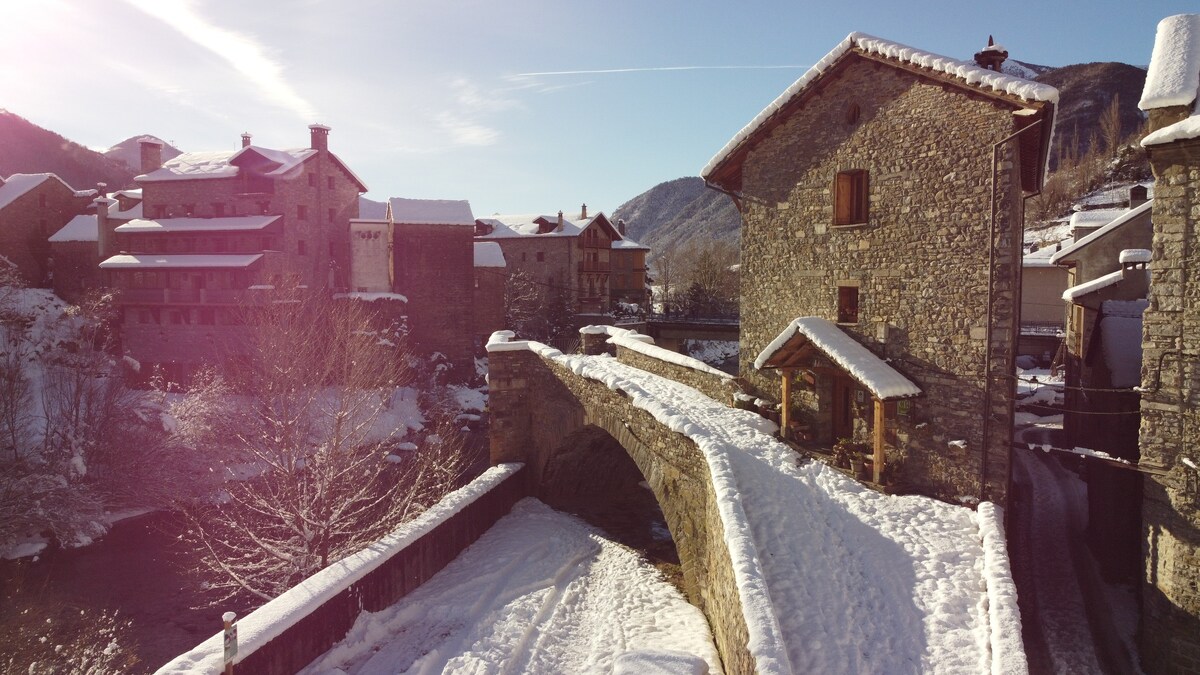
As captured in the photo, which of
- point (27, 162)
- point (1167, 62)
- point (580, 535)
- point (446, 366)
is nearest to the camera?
point (1167, 62)

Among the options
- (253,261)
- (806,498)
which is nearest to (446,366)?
(253,261)

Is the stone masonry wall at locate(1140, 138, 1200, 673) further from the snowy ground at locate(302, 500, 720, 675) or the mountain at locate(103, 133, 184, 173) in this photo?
the mountain at locate(103, 133, 184, 173)

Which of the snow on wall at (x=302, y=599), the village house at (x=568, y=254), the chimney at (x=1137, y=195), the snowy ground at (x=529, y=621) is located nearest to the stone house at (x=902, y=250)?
the snowy ground at (x=529, y=621)

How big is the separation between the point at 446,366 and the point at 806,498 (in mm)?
27070

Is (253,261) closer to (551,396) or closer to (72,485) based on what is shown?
(72,485)

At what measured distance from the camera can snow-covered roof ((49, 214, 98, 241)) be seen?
37719 mm

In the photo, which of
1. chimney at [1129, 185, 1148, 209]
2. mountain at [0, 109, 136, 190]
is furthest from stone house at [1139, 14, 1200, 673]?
mountain at [0, 109, 136, 190]

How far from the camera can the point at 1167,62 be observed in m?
10.3

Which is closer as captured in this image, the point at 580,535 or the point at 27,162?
the point at 580,535

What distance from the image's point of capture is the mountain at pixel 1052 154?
2857 inches

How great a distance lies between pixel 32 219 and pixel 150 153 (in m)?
7.89

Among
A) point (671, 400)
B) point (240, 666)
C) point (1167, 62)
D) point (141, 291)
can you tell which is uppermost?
point (1167, 62)

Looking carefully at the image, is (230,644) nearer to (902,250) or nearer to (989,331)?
(989,331)

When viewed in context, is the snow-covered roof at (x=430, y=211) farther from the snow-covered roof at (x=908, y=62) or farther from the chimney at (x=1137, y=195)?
the chimney at (x=1137, y=195)
